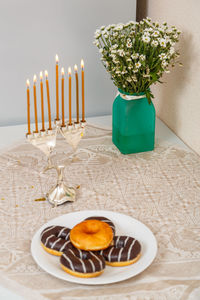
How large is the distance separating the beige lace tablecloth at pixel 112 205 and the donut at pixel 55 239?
5 cm

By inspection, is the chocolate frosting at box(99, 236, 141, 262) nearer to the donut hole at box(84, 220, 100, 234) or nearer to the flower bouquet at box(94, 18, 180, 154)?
the donut hole at box(84, 220, 100, 234)

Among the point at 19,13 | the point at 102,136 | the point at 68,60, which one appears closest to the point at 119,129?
the point at 102,136

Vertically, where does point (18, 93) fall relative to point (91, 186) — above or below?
above

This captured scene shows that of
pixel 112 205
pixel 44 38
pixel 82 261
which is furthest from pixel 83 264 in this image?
pixel 44 38

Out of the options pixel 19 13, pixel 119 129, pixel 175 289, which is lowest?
pixel 175 289

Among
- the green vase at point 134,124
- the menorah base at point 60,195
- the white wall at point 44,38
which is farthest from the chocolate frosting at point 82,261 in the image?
the white wall at point 44,38

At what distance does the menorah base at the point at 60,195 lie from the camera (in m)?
1.05

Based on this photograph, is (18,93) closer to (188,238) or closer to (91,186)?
(91,186)

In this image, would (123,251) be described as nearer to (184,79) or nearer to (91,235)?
(91,235)

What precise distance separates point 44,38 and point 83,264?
94cm

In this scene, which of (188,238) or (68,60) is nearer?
(188,238)

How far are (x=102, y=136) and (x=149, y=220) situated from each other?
0.50 meters

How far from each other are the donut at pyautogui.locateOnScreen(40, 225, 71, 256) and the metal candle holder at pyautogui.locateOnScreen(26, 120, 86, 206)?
0.16 meters

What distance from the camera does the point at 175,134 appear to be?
147cm
